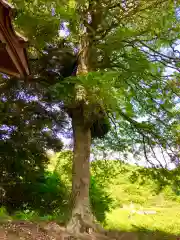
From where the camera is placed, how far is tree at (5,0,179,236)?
19.5 ft

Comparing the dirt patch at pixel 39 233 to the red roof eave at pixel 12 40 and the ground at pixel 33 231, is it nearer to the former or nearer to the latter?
the ground at pixel 33 231

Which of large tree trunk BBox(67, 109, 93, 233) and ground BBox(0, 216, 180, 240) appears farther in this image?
large tree trunk BBox(67, 109, 93, 233)

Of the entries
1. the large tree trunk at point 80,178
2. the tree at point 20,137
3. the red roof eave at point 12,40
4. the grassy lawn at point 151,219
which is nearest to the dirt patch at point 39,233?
the large tree trunk at point 80,178

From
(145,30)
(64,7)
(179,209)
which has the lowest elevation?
(179,209)

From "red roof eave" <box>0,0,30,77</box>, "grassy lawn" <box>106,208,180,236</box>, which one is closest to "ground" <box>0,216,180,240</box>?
"red roof eave" <box>0,0,30,77</box>

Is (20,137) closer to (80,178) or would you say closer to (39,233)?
(80,178)

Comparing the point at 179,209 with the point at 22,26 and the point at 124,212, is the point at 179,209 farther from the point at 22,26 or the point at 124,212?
the point at 22,26

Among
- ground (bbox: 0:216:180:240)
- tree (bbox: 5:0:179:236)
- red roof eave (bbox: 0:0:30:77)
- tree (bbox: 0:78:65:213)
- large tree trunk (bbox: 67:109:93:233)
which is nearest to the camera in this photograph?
red roof eave (bbox: 0:0:30:77)

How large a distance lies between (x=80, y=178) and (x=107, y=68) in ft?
8.81

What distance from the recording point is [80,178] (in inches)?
262

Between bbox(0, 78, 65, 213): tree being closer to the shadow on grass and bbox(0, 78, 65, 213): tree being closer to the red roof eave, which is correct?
the shadow on grass

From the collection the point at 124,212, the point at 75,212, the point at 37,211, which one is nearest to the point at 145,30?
the point at 75,212

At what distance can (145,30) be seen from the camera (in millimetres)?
6992

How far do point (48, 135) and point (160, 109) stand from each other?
3013mm
